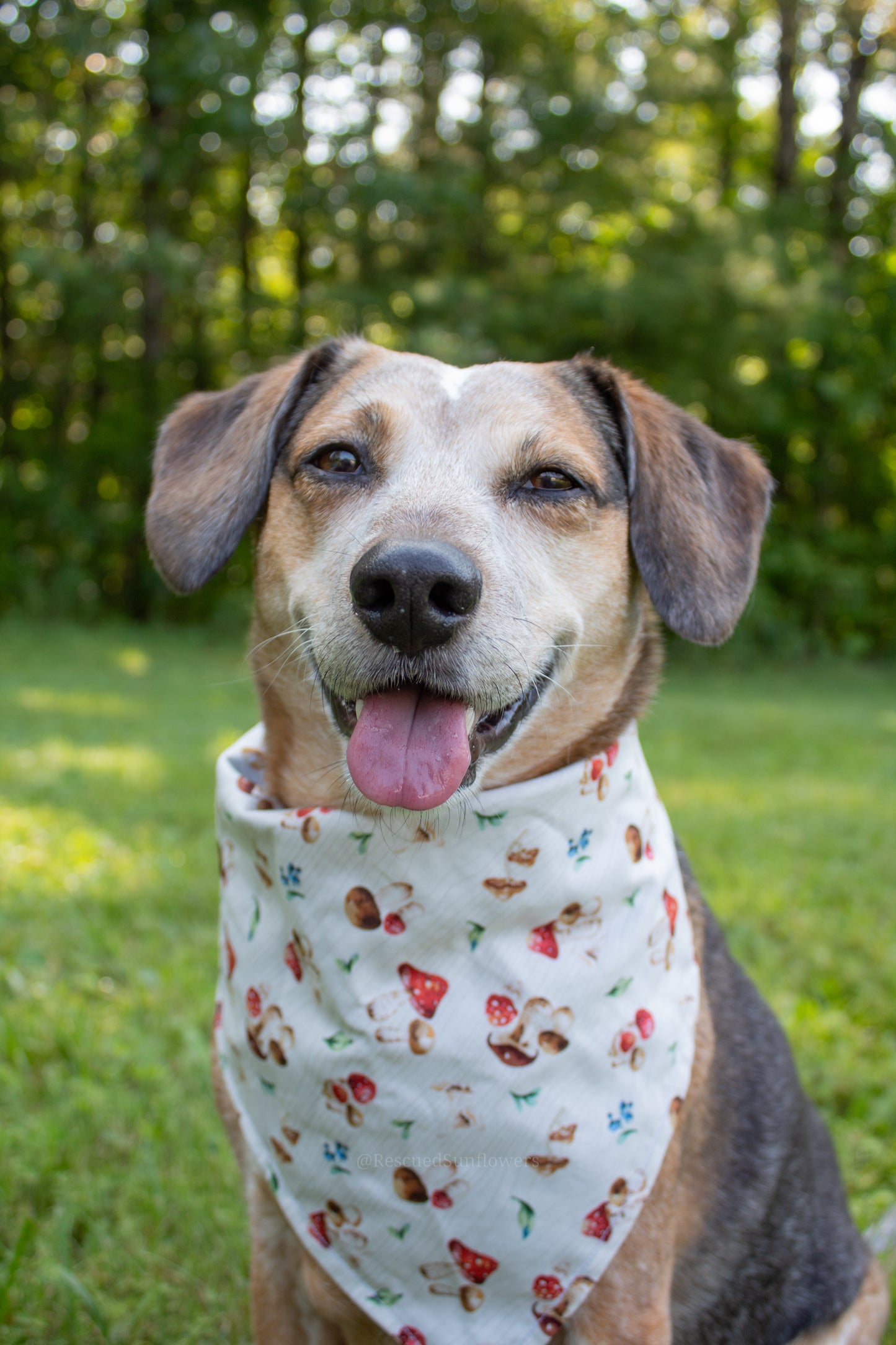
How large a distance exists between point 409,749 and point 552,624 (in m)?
0.45

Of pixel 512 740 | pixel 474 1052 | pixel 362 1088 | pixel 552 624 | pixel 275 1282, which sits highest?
pixel 552 624

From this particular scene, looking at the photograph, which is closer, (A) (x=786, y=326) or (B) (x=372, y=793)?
(B) (x=372, y=793)

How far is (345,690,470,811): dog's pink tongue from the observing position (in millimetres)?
2174

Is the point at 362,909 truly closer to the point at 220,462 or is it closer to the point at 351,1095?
the point at 351,1095

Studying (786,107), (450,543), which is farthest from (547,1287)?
(786,107)

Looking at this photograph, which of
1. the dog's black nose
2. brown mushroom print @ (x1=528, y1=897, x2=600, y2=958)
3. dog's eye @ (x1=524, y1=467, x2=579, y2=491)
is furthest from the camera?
dog's eye @ (x1=524, y1=467, x2=579, y2=491)

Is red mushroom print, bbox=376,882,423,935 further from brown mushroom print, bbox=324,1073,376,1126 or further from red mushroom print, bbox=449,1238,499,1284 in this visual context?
red mushroom print, bbox=449,1238,499,1284

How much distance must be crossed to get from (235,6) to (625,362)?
27.0 ft

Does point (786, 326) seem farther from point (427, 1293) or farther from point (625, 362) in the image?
point (427, 1293)

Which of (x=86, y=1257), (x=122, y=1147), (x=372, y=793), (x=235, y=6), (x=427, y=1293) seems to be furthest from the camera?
(x=235, y=6)

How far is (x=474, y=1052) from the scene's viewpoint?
2350mm

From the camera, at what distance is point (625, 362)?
1736cm

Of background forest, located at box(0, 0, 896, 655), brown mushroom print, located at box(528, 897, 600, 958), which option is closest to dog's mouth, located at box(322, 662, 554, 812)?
brown mushroom print, located at box(528, 897, 600, 958)

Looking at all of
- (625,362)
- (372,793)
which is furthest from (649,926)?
(625,362)
